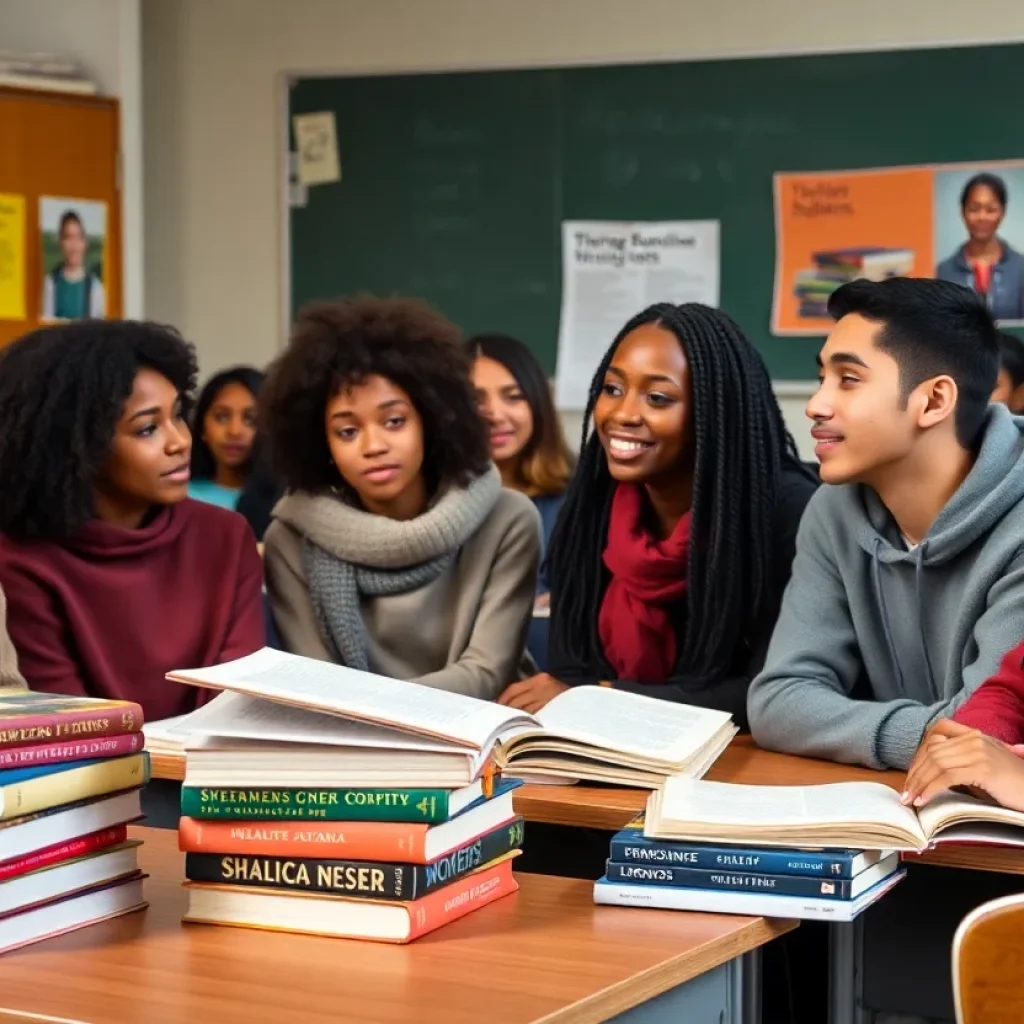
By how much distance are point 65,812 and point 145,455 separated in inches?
47.2

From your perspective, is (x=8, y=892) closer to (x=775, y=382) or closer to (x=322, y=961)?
(x=322, y=961)

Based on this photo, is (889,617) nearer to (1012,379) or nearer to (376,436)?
(376,436)

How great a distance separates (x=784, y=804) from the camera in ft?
5.53

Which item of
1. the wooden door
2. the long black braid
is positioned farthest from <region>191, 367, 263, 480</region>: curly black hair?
the long black braid

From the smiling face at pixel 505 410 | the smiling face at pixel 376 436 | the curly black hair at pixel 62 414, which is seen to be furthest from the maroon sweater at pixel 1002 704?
the smiling face at pixel 505 410

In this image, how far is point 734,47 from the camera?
5008 mm

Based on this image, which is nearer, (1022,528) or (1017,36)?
(1022,528)

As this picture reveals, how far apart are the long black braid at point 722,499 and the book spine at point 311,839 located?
1114mm

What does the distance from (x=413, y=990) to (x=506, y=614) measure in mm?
1457

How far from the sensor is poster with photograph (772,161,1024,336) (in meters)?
4.78

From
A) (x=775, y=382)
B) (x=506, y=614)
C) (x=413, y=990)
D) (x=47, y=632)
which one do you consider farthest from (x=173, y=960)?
(x=775, y=382)

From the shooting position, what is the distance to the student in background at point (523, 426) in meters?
4.27

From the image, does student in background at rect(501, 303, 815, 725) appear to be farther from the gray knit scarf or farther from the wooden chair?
the wooden chair

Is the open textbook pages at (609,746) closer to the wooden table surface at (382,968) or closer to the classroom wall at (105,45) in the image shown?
the wooden table surface at (382,968)
